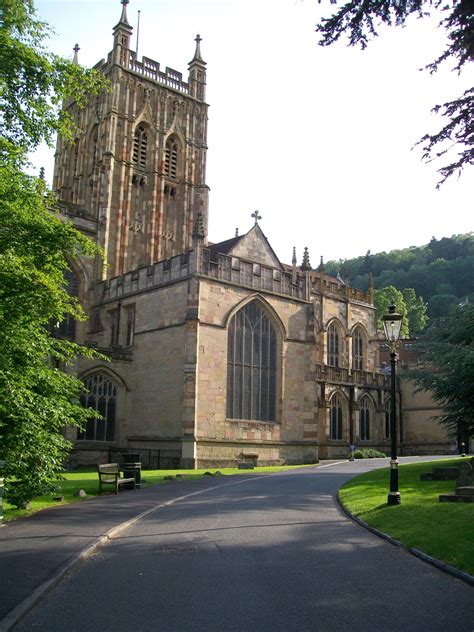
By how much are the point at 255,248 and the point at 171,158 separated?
65.6 ft

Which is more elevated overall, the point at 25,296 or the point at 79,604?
the point at 25,296

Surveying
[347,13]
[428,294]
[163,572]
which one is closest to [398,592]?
[163,572]

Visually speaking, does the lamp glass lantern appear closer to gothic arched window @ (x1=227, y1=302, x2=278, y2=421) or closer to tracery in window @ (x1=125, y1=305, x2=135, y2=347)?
gothic arched window @ (x1=227, y1=302, x2=278, y2=421)

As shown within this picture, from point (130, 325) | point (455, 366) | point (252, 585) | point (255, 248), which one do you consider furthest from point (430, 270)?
point (252, 585)

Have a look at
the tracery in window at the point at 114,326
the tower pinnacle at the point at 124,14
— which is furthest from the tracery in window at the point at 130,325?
the tower pinnacle at the point at 124,14

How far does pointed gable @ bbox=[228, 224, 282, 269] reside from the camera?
35375mm

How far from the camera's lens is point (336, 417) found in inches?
1777

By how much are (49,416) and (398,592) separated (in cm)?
878

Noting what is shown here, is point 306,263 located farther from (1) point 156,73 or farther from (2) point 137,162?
(1) point 156,73

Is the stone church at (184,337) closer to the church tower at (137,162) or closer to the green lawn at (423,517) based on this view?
the church tower at (137,162)

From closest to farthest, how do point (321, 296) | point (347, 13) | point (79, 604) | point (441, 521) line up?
point (79, 604)
point (347, 13)
point (441, 521)
point (321, 296)

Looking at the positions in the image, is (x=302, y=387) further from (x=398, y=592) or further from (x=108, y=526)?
(x=398, y=592)

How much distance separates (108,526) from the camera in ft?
38.1

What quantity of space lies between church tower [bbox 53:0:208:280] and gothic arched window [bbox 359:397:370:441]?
17544mm
